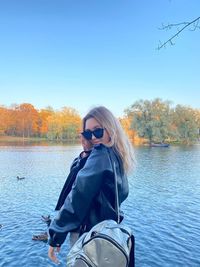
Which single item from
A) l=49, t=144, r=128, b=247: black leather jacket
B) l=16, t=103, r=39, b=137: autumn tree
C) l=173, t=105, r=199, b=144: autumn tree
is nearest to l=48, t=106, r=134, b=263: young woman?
l=49, t=144, r=128, b=247: black leather jacket

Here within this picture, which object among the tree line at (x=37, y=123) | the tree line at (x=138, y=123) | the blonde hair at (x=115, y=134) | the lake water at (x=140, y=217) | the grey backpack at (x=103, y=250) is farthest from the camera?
→ the tree line at (x=37, y=123)

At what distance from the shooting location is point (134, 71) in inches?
2207

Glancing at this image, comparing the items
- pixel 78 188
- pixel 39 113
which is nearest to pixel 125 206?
pixel 78 188

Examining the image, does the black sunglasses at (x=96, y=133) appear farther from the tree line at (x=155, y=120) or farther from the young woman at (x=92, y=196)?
the tree line at (x=155, y=120)

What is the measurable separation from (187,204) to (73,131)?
6227cm

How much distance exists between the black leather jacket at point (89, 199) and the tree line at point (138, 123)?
40.8 metres

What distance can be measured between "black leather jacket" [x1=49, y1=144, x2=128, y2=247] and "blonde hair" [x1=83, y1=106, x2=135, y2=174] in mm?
219

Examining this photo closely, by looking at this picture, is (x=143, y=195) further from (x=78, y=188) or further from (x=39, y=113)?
(x=39, y=113)

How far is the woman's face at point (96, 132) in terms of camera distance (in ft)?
7.13

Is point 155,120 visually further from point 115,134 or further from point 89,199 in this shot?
point 89,199

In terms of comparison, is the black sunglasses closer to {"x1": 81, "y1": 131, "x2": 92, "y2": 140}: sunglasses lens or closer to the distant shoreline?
{"x1": 81, "y1": 131, "x2": 92, "y2": 140}: sunglasses lens

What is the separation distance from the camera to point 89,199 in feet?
6.04

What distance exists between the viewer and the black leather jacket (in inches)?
72.1

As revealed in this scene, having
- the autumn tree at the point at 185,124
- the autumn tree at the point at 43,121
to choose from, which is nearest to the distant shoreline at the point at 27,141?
the autumn tree at the point at 43,121
